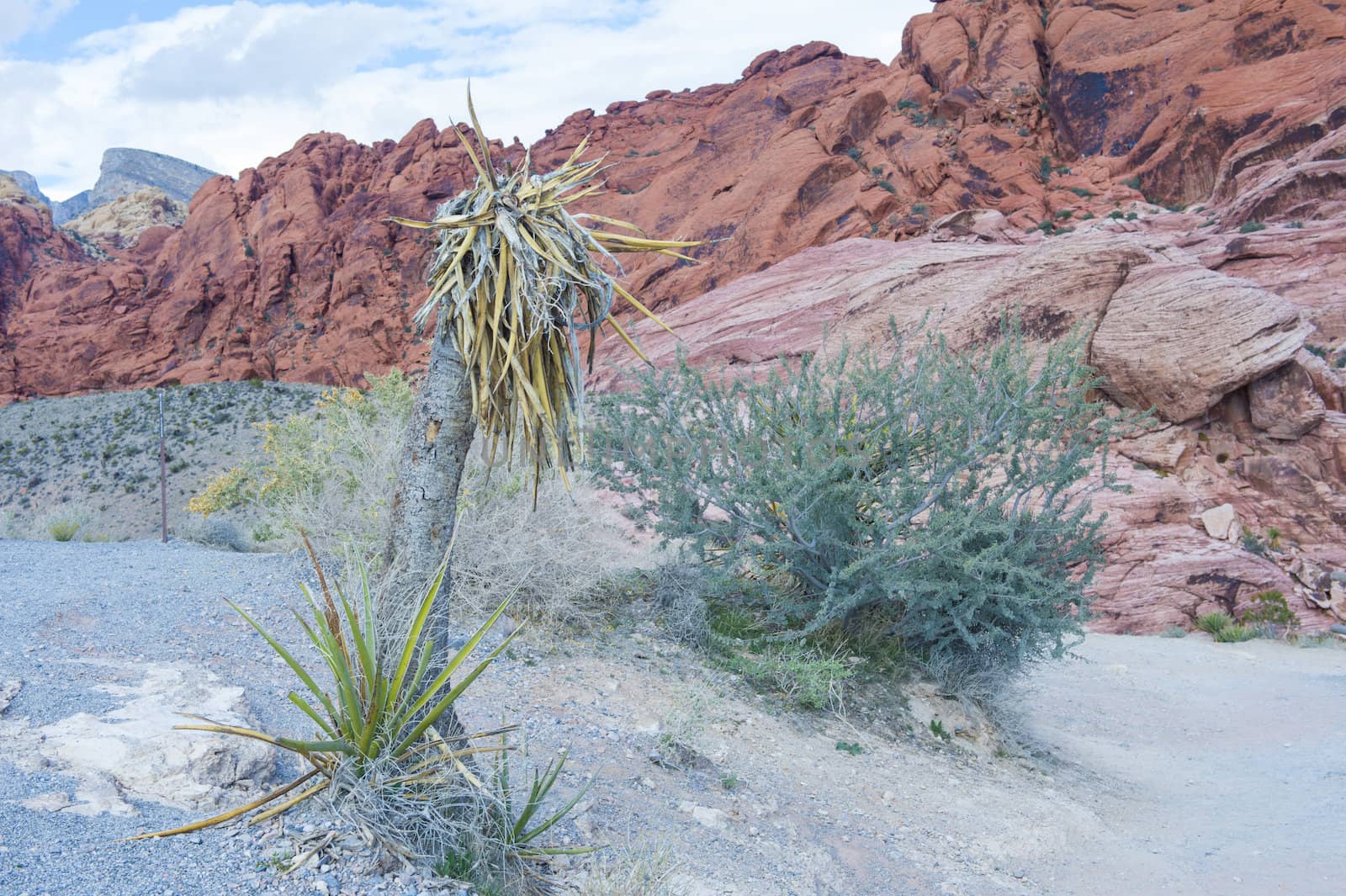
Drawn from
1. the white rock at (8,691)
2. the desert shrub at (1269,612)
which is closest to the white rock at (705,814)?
the white rock at (8,691)

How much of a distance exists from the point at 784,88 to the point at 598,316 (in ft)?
166

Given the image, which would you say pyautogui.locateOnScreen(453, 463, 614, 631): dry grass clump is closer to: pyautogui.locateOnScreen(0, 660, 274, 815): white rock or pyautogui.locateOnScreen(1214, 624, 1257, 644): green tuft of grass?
pyautogui.locateOnScreen(0, 660, 274, 815): white rock

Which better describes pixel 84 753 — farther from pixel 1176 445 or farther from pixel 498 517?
pixel 1176 445

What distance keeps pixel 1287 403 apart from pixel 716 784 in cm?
1601

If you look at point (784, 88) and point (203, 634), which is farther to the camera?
point (784, 88)

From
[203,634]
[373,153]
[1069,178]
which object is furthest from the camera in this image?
[373,153]

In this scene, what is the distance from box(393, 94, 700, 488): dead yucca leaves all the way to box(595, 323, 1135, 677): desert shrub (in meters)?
3.47

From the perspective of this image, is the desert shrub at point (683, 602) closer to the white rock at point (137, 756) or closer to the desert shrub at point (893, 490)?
the desert shrub at point (893, 490)

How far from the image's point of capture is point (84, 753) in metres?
3.74

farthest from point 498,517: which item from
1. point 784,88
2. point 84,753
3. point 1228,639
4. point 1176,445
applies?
point 784,88

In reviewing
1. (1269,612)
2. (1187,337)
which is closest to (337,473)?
(1269,612)

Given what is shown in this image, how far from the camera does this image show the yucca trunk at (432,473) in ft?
12.2

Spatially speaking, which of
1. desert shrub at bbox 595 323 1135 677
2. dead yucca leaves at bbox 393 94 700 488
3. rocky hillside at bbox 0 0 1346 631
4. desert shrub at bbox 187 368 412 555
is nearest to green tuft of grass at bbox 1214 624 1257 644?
rocky hillside at bbox 0 0 1346 631

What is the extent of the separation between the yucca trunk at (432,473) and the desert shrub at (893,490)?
3.68m
